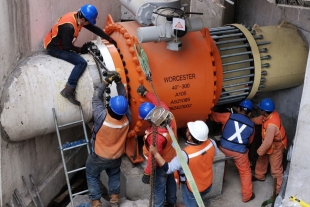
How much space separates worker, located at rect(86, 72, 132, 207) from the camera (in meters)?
5.25

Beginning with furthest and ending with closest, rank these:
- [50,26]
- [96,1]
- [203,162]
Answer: [96,1]
[50,26]
[203,162]

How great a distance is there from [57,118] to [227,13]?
4.04m

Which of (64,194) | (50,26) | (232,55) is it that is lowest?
(64,194)

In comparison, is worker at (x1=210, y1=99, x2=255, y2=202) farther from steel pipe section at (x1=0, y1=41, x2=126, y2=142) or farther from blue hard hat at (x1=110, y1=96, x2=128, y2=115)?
blue hard hat at (x1=110, y1=96, x2=128, y2=115)

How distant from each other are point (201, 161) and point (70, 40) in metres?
2.26

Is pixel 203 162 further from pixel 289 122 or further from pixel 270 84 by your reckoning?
pixel 289 122

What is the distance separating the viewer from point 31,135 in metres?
5.75

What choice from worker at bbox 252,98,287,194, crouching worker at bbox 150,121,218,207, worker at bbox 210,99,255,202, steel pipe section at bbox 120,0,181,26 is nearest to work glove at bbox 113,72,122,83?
steel pipe section at bbox 120,0,181,26

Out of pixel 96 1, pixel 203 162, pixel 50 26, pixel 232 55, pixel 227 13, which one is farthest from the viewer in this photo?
pixel 227 13

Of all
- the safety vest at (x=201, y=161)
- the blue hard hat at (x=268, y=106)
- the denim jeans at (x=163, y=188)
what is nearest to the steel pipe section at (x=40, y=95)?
the denim jeans at (x=163, y=188)

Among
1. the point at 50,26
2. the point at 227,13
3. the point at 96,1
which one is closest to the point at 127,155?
the point at 50,26

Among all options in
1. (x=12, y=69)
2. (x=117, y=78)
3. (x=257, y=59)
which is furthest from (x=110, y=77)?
(x=257, y=59)

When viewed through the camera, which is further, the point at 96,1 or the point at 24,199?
the point at 96,1

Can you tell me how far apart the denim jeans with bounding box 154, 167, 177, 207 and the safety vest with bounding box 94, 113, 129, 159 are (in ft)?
1.99
